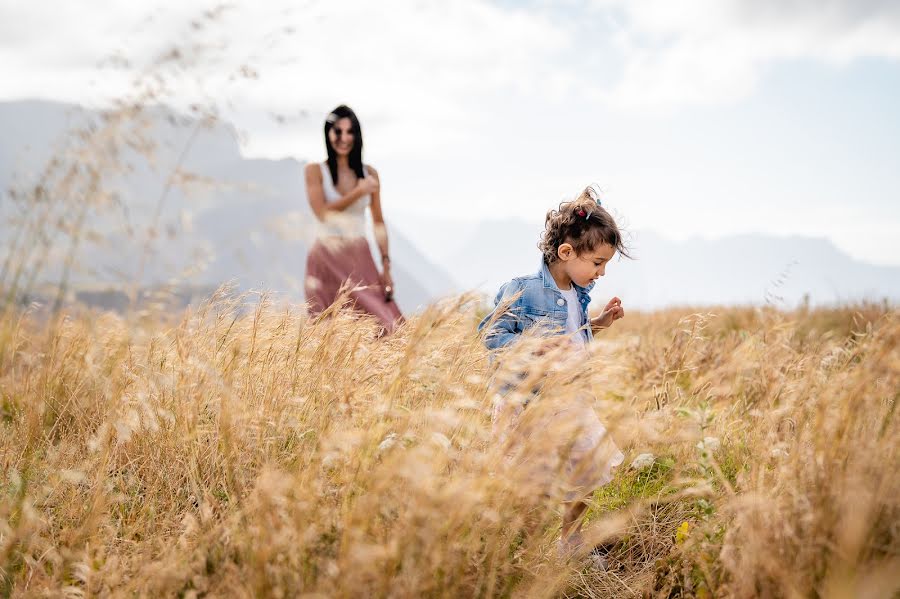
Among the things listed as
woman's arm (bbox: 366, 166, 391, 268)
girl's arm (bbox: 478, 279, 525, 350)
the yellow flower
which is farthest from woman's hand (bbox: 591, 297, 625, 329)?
woman's arm (bbox: 366, 166, 391, 268)

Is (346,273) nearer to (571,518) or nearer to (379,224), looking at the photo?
(379,224)

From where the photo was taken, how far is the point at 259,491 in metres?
1.71

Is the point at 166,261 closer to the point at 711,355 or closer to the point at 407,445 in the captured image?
Answer: the point at 407,445

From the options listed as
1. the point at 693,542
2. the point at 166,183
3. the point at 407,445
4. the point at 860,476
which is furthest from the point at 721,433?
the point at 166,183

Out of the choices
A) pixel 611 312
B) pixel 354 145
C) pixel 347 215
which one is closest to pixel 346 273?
pixel 347 215

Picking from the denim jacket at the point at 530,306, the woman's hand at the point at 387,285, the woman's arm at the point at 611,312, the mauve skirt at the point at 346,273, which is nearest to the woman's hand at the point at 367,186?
the mauve skirt at the point at 346,273

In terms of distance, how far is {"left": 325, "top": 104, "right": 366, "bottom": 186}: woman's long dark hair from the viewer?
16.0 ft

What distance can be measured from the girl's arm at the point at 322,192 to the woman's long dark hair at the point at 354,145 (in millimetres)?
155

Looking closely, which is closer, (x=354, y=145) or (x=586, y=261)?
(x=586, y=261)

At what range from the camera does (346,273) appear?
4.73 metres

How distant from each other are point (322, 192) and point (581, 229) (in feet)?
8.81

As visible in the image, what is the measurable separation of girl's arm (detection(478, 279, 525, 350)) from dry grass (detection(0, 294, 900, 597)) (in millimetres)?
89

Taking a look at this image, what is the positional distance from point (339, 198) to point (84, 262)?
2647mm

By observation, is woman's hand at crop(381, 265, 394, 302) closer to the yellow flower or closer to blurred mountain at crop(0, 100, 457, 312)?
blurred mountain at crop(0, 100, 457, 312)
